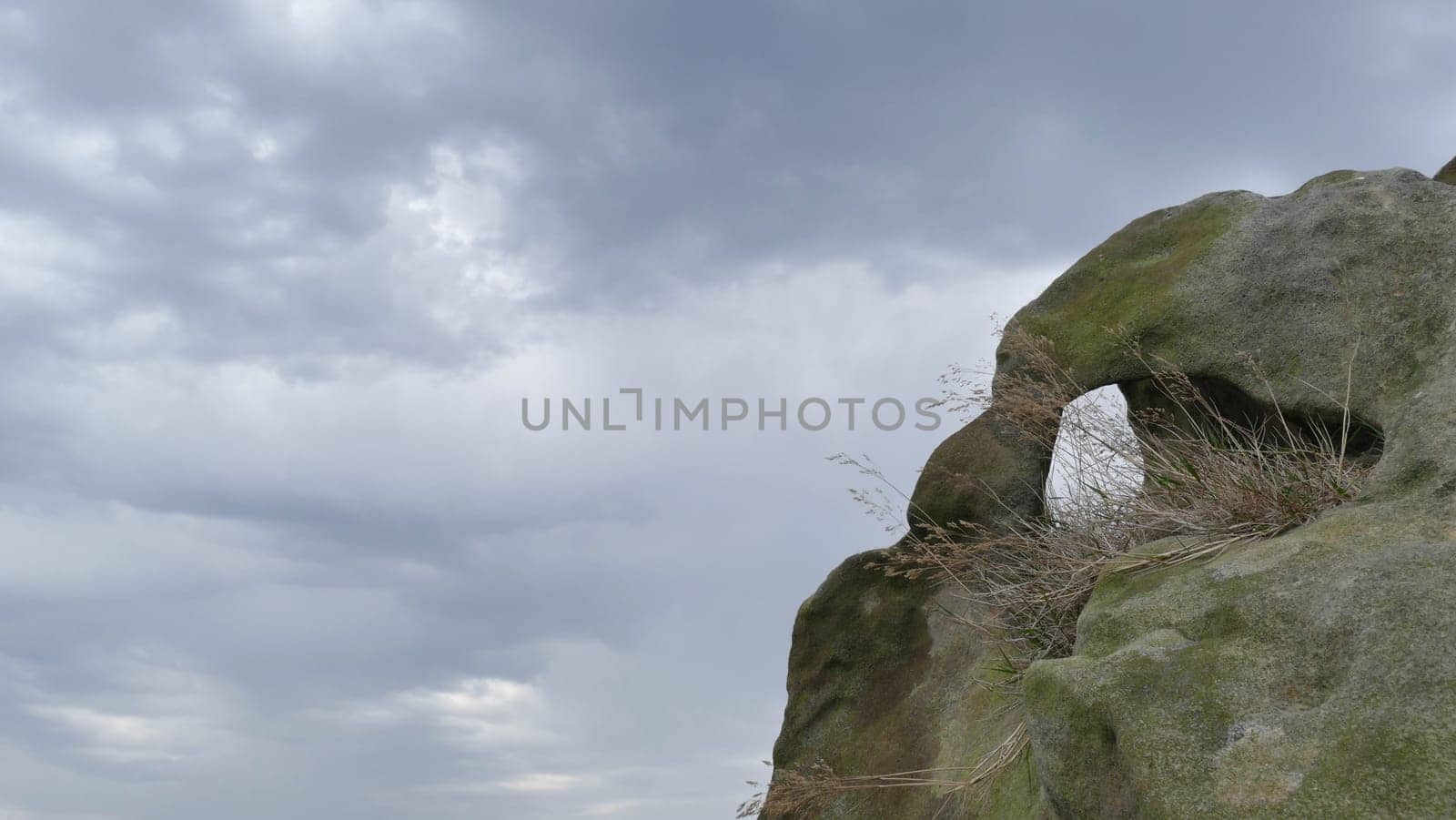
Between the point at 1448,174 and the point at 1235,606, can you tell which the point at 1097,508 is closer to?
the point at 1235,606

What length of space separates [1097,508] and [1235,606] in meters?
1.81

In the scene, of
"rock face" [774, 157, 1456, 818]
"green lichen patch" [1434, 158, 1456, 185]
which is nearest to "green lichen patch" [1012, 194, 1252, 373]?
"rock face" [774, 157, 1456, 818]

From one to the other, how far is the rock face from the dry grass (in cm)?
13

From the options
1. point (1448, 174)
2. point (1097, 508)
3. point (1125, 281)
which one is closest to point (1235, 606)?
point (1097, 508)

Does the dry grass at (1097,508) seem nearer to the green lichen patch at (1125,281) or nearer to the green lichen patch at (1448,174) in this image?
the green lichen patch at (1125,281)

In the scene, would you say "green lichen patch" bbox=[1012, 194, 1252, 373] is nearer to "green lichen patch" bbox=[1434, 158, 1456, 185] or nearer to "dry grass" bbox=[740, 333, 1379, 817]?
"dry grass" bbox=[740, 333, 1379, 817]

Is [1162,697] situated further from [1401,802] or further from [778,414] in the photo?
[778,414]

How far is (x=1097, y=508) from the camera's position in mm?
5527

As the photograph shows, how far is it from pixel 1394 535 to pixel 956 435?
286cm

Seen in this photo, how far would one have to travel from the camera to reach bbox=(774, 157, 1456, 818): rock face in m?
3.21

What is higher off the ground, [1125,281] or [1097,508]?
[1125,281]

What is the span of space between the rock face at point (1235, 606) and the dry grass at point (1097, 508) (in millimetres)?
130

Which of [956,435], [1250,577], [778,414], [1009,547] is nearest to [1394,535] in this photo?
[1250,577]

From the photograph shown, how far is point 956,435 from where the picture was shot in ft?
21.3
